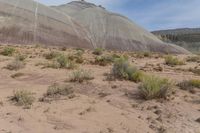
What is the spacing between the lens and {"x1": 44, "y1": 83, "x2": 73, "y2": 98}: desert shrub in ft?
45.9

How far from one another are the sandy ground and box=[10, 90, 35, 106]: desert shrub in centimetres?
18

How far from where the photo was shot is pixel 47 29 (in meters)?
58.6

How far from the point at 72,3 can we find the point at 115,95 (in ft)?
249

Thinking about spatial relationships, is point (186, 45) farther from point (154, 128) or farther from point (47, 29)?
point (154, 128)

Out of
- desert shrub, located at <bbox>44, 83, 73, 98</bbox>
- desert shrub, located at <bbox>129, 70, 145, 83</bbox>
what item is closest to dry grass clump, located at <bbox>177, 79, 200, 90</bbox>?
desert shrub, located at <bbox>129, 70, 145, 83</bbox>

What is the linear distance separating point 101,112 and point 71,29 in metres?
50.1

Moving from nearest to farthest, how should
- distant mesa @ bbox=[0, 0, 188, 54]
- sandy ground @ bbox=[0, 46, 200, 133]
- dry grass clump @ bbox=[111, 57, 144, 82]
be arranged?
sandy ground @ bbox=[0, 46, 200, 133] → dry grass clump @ bbox=[111, 57, 144, 82] → distant mesa @ bbox=[0, 0, 188, 54]

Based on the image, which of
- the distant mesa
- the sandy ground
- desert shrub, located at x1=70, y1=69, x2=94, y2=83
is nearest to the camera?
the sandy ground

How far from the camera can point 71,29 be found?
6209 centimetres

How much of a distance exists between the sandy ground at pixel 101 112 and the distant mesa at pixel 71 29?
127 ft

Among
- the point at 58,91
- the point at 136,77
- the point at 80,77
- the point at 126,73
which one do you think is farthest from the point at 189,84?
the point at 58,91

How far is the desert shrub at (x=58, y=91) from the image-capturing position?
1399 cm

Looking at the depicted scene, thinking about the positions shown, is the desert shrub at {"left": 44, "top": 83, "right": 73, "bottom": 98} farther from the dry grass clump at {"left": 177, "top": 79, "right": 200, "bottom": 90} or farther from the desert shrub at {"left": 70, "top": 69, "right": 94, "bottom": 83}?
the dry grass clump at {"left": 177, "top": 79, "right": 200, "bottom": 90}

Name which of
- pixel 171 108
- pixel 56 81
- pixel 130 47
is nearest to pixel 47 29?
pixel 130 47
